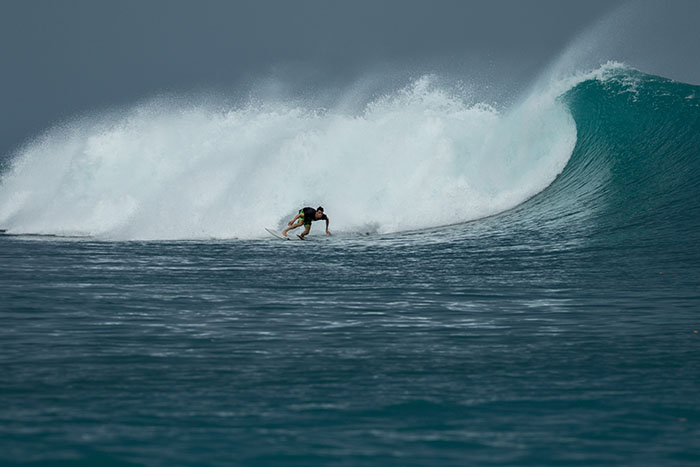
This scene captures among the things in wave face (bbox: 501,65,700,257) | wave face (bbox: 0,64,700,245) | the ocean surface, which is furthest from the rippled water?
wave face (bbox: 0,64,700,245)

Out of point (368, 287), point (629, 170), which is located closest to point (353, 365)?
point (368, 287)

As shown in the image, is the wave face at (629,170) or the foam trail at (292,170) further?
the foam trail at (292,170)

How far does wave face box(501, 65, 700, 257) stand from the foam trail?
87 centimetres

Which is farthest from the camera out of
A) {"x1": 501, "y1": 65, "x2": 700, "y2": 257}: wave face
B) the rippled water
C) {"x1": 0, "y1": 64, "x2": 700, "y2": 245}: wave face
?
{"x1": 0, "y1": 64, "x2": 700, "y2": 245}: wave face

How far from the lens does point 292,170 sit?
934 inches

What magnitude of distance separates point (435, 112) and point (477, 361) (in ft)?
61.4

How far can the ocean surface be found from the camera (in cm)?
524

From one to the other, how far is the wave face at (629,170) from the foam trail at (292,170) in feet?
2.86

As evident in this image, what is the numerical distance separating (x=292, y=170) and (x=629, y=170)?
8.94 m

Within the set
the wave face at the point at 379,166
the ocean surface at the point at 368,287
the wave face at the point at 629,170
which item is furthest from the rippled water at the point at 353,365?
the wave face at the point at 379,166

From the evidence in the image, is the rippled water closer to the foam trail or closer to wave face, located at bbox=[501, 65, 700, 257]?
wave face, located at bbox=[501, 65, 700, 257]

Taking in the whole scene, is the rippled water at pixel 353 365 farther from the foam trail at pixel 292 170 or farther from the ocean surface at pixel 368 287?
the foam trail at pixel 292 170

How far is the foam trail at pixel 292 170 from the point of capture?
21703 mm

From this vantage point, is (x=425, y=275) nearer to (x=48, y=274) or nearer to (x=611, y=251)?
(x=611, y=251)
